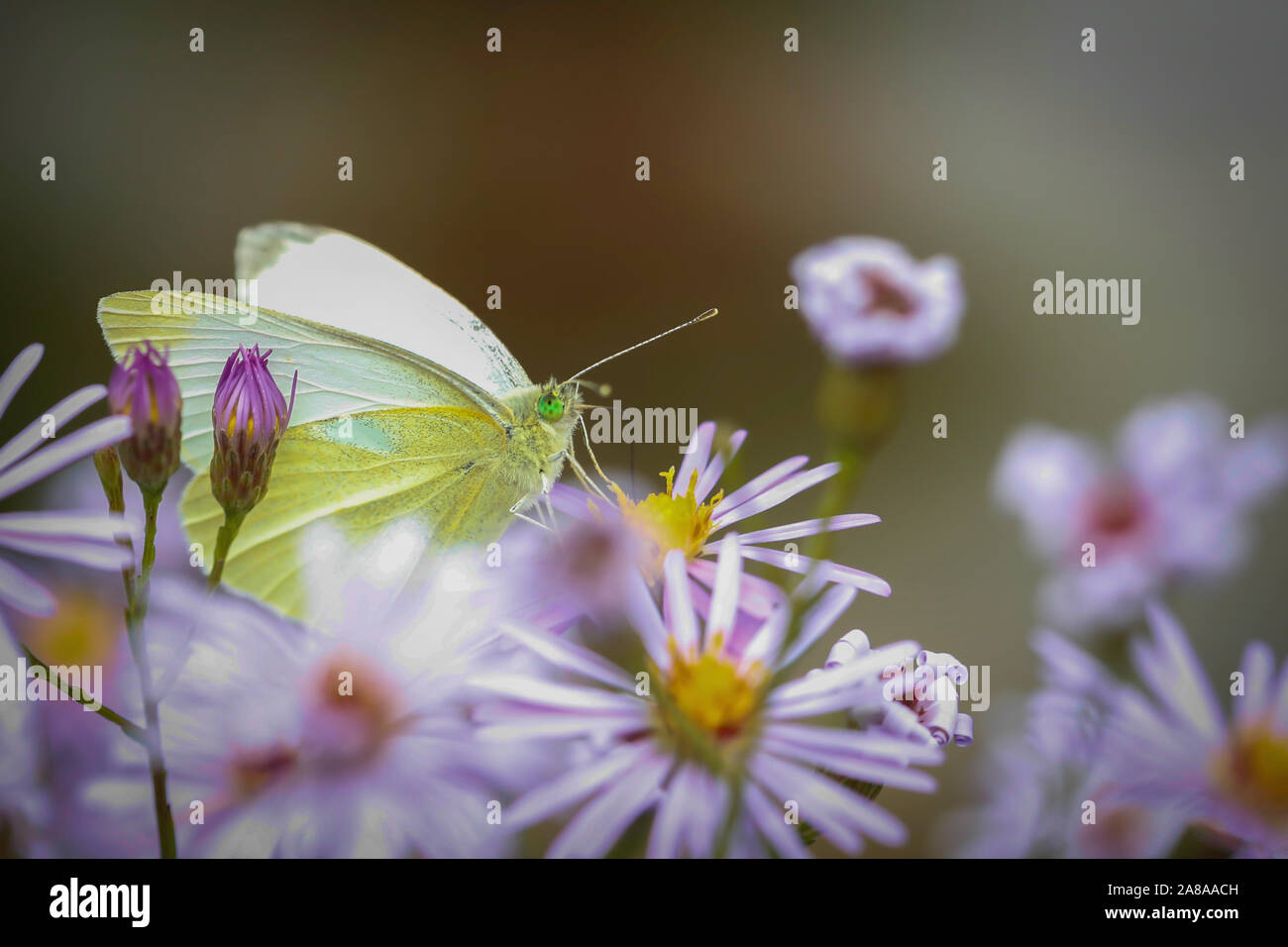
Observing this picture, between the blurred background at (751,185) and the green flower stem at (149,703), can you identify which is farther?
the blurred background at (751,185)

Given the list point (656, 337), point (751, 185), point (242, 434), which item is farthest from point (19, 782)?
point (751, 185)

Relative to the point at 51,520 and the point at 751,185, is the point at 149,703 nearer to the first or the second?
the point at 51,520

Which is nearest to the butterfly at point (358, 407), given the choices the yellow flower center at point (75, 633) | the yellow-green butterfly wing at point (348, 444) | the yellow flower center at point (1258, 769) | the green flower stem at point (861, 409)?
the yellow-green butterfly wing at point (348, 444)

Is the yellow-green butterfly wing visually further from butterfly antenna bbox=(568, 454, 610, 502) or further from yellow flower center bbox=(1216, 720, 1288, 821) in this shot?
yellow flower center bbox=(1216, 720, 1288, 821)

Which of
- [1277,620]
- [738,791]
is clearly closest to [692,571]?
[738,791]

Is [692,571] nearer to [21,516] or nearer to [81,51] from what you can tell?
[21,516]
